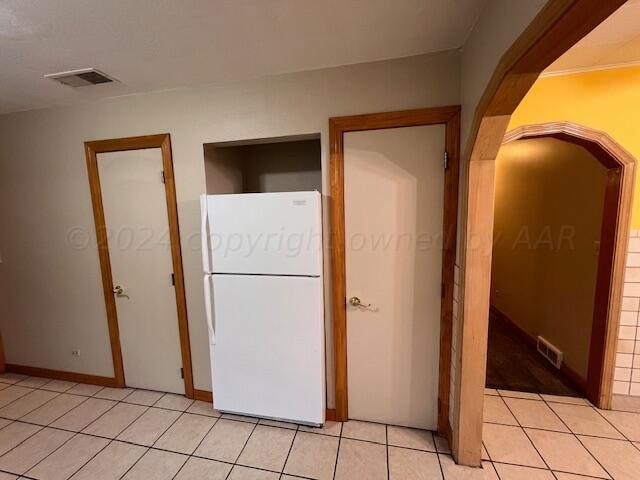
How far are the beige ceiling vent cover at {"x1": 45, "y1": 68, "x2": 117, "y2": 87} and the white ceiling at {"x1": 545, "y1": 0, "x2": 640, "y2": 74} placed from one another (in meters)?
2.80

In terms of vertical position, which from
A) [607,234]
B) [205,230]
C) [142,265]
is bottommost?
[142,265]

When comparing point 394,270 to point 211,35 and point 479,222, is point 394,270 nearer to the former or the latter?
point 479,222

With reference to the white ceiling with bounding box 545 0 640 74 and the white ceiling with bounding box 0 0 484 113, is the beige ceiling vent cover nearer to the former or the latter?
→ the white ceiling with bounding box 0 0 484 113

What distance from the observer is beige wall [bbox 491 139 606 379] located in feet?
7.39

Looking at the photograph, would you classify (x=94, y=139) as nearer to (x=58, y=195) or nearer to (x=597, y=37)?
(x=58, y=195)

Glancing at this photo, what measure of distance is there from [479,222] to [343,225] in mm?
773

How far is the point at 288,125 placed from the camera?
181 cm

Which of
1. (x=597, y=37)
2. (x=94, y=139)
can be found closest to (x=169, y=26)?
(x=94, y=139)

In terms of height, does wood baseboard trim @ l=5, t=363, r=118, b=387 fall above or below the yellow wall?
below

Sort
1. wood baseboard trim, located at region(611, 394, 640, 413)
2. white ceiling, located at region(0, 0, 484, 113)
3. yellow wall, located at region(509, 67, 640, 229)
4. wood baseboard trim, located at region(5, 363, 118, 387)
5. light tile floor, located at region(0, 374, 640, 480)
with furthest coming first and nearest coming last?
wood baseboard trim, located at region(5, 363, 118, 387), wood baseboard trim, located at region(611, 394, 640, 413), yellow wall, located at region(509, 67, 640, 229), light tile floor, located at region(0, 374, 640, 480), white ceiling, located at region(0, 0, 484, 113)

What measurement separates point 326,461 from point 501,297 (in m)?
3.23

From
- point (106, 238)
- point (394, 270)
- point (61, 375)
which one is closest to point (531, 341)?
point (394, 270)

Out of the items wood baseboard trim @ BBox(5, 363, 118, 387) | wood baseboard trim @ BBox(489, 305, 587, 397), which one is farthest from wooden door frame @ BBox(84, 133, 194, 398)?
wood baseboard trim @ BBox(489, 305, 587, 397)

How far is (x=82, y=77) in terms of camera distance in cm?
174
